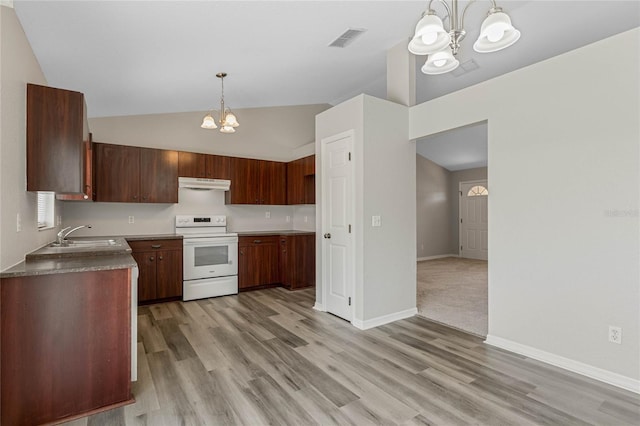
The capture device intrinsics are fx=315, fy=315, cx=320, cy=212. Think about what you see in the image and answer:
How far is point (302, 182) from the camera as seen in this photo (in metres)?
5.43

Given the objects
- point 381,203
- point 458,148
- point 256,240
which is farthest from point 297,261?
point 458,148

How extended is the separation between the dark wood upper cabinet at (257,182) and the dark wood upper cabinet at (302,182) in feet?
0.71

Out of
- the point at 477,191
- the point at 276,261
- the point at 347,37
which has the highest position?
the point at 347,37

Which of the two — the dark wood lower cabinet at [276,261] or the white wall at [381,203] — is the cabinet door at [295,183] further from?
the white wall at [381,203]

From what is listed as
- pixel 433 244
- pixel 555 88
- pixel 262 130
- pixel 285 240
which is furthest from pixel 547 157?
pixel 433 244

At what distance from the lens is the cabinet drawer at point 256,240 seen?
16.4ft

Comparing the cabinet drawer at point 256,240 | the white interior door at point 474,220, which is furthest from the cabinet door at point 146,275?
the white interior door at point 474,220

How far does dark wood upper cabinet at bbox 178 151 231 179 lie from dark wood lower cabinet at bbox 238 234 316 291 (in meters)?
1.11

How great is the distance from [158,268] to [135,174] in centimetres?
137

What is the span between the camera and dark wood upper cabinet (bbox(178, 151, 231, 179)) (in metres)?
4.80

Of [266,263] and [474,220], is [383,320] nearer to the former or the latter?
[266,263]

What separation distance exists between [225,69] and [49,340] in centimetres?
299

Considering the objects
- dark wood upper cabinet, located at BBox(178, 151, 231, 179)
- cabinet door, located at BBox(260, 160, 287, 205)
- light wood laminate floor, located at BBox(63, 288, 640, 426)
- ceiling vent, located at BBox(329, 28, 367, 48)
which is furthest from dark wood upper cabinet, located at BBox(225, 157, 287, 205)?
ceiling vent, located at BBox(329, 28, 367, 48)

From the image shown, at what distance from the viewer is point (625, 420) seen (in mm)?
1861
